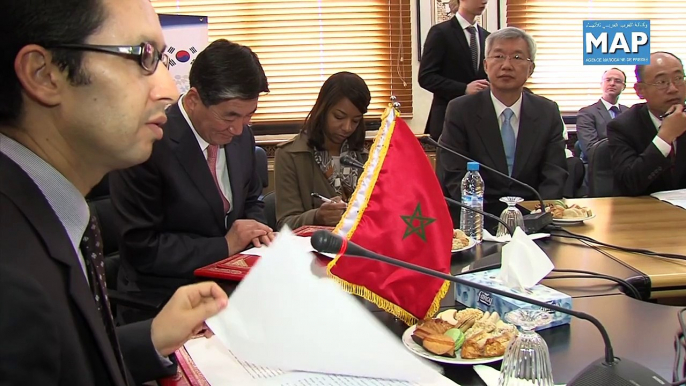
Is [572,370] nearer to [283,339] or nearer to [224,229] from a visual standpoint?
[283,339]

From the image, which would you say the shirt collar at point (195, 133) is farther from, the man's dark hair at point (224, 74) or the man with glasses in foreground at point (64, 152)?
the man with glasses in foreground at point (64, 152)

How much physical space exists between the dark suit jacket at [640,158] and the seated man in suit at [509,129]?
0.29 metres

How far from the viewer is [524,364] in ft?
3.18

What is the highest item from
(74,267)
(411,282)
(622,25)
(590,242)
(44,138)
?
(622,25)

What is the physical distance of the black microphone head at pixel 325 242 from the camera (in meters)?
0.84

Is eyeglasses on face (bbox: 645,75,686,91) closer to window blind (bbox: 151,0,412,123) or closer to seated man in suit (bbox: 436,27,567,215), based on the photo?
seated man in suit (bbox: 436,27,567,215)

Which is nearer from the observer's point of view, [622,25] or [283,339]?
[283,339]

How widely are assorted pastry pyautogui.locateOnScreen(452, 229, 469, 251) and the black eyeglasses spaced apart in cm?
122

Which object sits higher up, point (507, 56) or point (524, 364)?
point (507, 56)

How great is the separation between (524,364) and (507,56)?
2.23m

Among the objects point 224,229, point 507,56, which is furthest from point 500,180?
point 224,229

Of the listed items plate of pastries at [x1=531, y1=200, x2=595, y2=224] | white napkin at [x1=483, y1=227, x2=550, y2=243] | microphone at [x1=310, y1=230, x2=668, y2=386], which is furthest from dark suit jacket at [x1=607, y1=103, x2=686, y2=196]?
microphone at [x1=310, y1=230, x2=668, y2=386]

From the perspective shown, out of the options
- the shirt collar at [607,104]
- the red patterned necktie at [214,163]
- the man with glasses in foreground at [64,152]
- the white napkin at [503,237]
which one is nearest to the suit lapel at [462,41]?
the shirt collar at [607,104]

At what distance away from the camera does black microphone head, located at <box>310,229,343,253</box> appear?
2.76ft
